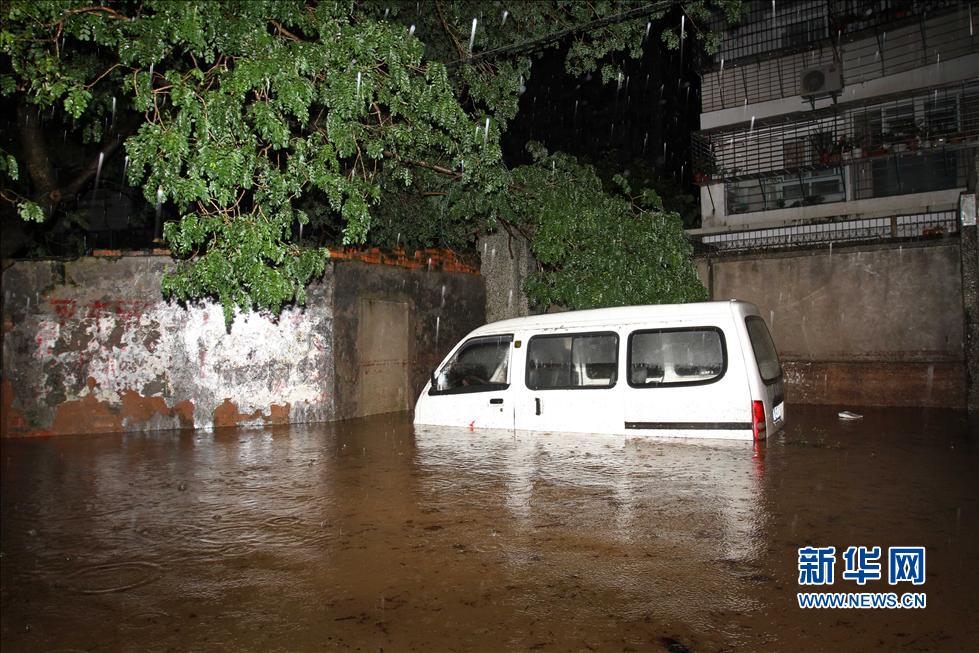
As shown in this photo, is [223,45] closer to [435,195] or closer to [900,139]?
[435,195]

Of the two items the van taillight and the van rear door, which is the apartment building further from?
the van taillight

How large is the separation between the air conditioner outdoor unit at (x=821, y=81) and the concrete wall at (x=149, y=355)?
12.8 metres

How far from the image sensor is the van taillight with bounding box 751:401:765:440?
6.81m

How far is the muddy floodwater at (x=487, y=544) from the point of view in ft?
10.9

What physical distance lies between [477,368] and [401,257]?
15.8 ft

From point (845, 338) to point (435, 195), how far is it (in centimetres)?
791

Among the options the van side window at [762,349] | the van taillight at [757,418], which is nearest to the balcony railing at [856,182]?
the van side window at [762,349]

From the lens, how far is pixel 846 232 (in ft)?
53.7

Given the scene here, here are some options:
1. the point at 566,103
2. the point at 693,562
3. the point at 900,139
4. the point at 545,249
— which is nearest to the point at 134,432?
the point at 545,249

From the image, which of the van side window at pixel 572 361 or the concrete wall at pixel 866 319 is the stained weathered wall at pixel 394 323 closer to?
the van side window at pixel 572 361

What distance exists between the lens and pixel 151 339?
1075 centimetres

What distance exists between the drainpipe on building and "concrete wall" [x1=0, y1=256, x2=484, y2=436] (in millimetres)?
10059

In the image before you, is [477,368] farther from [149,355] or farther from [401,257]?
[149,355]

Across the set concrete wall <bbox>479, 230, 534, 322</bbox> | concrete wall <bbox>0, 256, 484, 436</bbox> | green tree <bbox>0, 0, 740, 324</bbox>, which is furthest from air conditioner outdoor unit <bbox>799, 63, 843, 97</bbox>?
concrete wall <bbox>0, 256, 484, 436</bbox>
